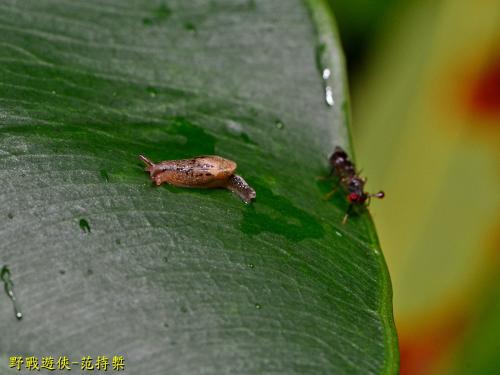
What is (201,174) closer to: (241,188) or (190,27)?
(241,188)

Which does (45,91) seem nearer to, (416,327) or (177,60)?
(177,60)

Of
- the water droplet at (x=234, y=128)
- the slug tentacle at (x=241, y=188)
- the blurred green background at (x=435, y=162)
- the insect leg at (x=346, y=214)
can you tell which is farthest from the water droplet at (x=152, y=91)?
the blurred green background at (x=435, y=162)

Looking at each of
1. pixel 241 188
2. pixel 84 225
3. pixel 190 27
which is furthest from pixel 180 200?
pixel 190 27

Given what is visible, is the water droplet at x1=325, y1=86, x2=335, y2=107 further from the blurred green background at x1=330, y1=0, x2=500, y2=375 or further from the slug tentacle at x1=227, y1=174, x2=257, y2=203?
the blurred green background at x1=330, y1=0, x2=500, y2=375

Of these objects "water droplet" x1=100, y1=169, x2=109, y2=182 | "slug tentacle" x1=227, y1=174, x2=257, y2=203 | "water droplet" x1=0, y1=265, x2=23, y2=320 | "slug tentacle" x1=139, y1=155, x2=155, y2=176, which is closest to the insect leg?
"slug tentacle" x1=227, y1=174, x2=257, y2=203

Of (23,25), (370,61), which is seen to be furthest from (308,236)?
(370,61)

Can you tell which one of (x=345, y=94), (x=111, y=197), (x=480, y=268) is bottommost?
(x=480, y=268)

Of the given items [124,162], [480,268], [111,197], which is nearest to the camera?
[111,197]
